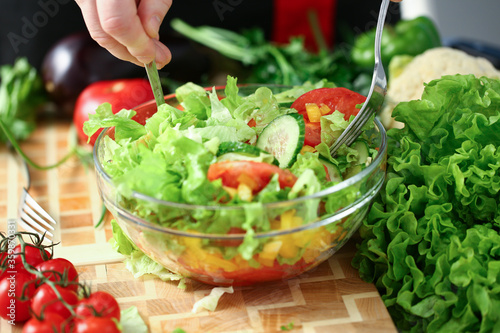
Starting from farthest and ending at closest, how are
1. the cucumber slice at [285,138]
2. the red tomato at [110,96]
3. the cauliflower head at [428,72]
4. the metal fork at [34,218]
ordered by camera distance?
the red tomato at [110,96], the cauliflower head at [428,72], the metal fork at [34,218], the cucumber slice at [285,138]

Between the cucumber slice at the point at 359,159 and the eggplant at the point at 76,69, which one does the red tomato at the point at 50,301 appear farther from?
the eggplant at the point at 76,69

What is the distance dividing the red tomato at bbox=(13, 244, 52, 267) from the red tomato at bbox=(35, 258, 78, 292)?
0.03 m

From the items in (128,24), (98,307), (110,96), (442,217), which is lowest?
(110,96)

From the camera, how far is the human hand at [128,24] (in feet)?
4.52

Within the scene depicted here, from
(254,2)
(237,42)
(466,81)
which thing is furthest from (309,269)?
(254,2)

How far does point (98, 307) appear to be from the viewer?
1.27 m

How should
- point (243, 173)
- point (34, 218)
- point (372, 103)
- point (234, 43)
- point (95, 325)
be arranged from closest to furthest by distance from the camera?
point (95, 325) → point (243, 173) → point (372, 103) → point (34, 218) → point (234, 43)

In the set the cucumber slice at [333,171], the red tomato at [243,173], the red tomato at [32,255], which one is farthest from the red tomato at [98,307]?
the cucumber slice at [333,171]

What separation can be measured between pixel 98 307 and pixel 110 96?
52.6 inches

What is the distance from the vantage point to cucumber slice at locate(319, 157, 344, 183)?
149 cm

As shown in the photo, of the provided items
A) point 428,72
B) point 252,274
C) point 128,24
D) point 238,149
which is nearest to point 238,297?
point 252,274

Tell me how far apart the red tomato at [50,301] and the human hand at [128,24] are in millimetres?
655

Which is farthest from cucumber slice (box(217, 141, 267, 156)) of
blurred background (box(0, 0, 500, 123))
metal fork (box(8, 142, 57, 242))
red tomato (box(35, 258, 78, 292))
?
blurred background (box(0, 0, 500, 123))

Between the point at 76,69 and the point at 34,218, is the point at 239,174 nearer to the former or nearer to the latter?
the point at 34,218
